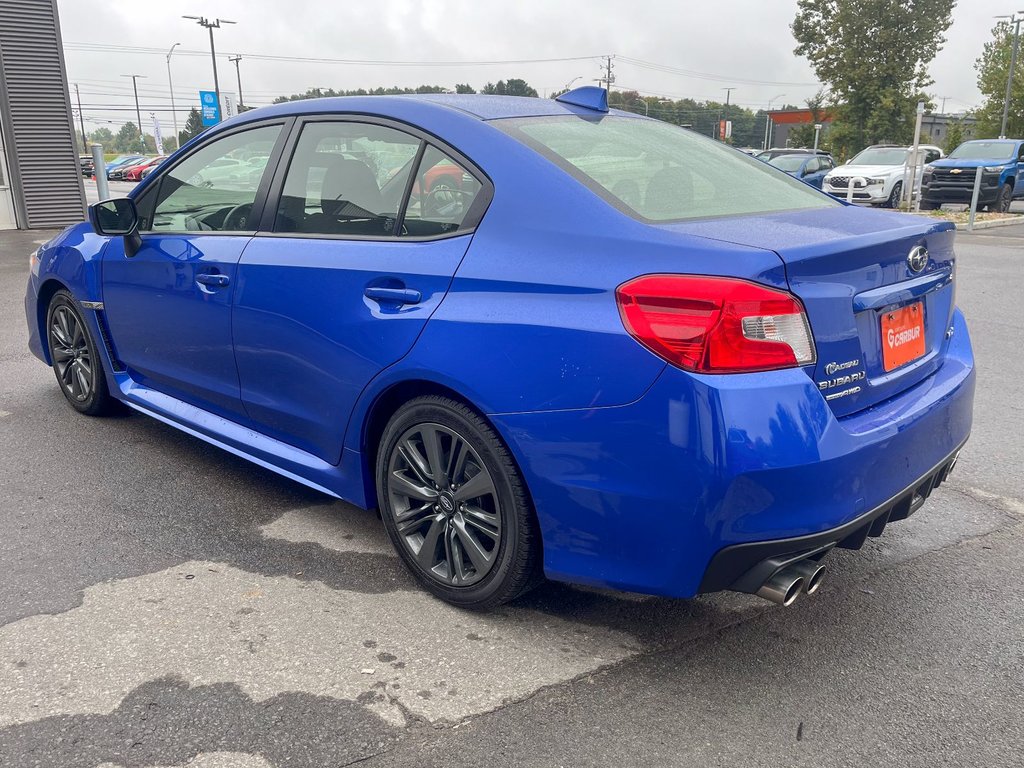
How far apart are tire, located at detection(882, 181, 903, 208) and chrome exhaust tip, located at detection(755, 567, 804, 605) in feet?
67.4

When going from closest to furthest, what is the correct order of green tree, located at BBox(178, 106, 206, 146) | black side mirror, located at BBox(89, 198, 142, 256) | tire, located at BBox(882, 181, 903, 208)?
black side mirror, located at BBox(89, 198, 142, 256), tire, located at BBox(882, 181, 903, 208), green tree, located at BBox(178, 106, 206, 146)

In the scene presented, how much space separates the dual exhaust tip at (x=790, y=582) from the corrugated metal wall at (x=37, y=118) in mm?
16851

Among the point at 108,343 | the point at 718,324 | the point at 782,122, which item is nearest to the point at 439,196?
the point at 718,324

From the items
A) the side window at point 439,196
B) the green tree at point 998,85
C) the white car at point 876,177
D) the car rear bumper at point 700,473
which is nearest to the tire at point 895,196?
the white car at point 876,177

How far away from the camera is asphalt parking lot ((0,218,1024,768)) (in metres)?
2.27

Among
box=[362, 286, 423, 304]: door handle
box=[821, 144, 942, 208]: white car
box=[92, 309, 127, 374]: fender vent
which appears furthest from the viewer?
box=[821, 144, 942, 208]: white car

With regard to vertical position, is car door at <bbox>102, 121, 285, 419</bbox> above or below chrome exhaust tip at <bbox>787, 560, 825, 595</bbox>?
above

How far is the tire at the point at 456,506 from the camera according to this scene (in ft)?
8.66

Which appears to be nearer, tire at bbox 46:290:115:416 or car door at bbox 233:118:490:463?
car door at bbox 233:118:490:463

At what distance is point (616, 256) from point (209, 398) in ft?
7.07

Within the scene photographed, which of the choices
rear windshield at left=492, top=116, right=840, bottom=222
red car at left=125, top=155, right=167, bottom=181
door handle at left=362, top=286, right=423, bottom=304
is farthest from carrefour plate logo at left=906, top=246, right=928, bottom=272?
red car at left=125, top=155, right=167, bottom=181

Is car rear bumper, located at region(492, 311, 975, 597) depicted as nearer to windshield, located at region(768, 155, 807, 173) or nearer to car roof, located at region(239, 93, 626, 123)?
car roof, located at region(239, 93, 626, 123)

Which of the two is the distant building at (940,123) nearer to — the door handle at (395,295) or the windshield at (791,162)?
the windshield at (791,162)

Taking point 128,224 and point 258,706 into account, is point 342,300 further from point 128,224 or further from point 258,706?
point 128,224
